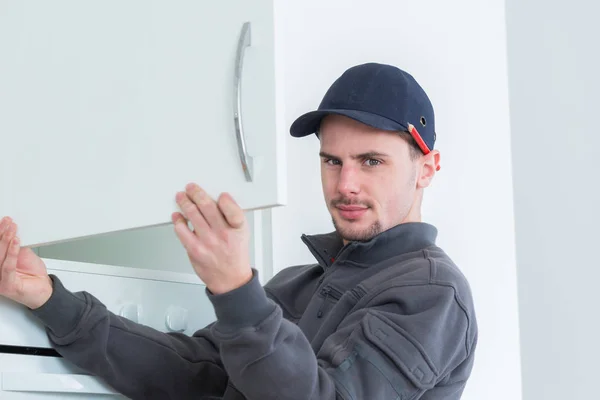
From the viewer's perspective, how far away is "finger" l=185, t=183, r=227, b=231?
0.93 metres

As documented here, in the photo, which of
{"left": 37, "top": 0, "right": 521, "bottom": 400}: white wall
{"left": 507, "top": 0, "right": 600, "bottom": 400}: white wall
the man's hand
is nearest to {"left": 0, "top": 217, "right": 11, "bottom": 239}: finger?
the man's hand

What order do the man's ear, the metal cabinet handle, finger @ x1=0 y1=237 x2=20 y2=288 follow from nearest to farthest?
the metal cabinet handle < finger @ x1=0 y1=237 x2=20 y2=288 < the man's ear

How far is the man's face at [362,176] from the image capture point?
1.38 m

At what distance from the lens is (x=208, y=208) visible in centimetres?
93

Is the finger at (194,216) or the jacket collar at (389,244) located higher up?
the finger at (194,216)

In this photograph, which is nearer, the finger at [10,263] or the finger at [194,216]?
the finger at [194,216]

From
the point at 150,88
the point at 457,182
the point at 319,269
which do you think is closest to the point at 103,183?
the point at 150,88

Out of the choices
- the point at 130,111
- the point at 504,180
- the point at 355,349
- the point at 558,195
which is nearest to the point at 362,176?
the point at 355,349

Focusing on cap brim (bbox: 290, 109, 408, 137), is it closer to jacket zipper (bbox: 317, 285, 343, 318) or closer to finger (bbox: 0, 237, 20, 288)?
jacket zipper (bbox: 317, 285, 343, 318)

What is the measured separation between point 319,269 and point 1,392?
0.55 meters

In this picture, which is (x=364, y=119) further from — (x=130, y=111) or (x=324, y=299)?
(x=130, y=111)

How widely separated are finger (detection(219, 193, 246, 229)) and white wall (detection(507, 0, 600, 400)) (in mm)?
1563

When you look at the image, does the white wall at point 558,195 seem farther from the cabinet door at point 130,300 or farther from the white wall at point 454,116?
the cabinet door at point 130,300

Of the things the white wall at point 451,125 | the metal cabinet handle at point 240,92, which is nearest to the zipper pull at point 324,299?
the white wall at point 451,125
